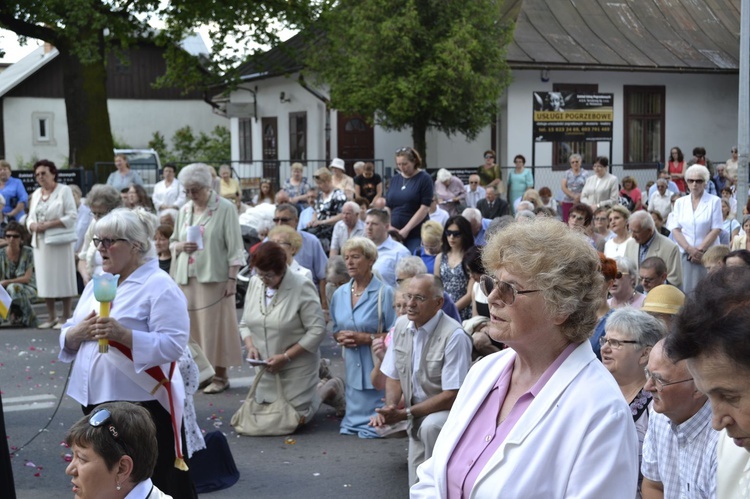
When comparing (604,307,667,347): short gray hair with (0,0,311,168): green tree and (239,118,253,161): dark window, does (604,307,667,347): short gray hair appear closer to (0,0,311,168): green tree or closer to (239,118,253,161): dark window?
(0,0,311,168): green tree

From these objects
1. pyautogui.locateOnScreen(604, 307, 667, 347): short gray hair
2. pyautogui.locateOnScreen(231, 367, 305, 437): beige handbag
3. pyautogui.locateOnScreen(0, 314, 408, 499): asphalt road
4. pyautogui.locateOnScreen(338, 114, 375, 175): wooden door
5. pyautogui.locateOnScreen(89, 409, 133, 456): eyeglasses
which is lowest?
pyautogui.locateOnScreen(0, 314, 408, 499): asphalt road

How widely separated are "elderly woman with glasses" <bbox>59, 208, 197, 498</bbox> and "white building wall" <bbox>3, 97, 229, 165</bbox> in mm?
45278

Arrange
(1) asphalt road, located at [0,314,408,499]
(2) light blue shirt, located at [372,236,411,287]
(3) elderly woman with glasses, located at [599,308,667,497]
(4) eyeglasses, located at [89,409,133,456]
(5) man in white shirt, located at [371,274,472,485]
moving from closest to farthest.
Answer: (4) eyeglasses, located at [89,409,133,456], (3) elderly woman with glasses, located at [599,308,667,497], (5) man in white shirt, located at [371,274,472,485], (1) asphalt road, located at [0,314,408,499], (2) light blue shirt, located at [372,236,411,287]

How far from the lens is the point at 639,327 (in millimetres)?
4895

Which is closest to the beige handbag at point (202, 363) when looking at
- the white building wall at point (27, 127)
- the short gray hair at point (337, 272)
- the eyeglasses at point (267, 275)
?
the eyeglasses at point (267, 275)

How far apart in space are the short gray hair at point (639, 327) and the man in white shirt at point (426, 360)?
5.44 feet

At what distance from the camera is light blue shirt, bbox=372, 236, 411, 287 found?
990 centimetres

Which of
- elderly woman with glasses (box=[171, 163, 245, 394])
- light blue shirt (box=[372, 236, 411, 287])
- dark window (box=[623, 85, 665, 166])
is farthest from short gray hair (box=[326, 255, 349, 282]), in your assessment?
dark window (box=[623, 85, 665, 166])

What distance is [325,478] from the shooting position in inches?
279

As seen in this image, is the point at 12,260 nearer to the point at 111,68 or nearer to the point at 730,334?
the point at 730,334

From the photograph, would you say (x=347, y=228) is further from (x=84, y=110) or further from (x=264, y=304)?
(x=84, y=110)

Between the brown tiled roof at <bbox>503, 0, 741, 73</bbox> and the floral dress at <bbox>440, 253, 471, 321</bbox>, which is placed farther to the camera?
the brown tiled roof at <bbox>503, 0, 741, 73</bbox>

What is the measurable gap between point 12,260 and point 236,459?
7.47m

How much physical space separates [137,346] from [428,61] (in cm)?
1822
